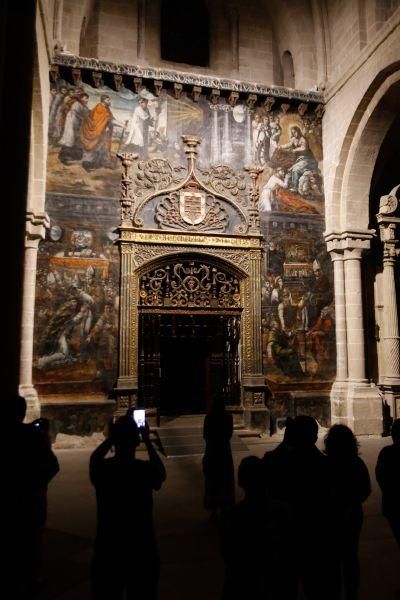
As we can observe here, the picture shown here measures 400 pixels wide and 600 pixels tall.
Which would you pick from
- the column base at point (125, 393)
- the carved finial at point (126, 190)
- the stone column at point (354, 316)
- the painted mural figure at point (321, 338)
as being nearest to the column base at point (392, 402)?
the stone column at point (354, 316)

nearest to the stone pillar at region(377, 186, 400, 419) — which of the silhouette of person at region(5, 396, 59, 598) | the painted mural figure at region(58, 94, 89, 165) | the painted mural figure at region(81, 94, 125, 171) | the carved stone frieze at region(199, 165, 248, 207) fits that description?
the carved stone frieze at region(199, 165, 248, 207)

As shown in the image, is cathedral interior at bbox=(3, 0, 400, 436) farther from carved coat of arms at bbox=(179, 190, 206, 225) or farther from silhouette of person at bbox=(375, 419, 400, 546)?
silhouette of person at bbox=(375, 419, 400, 546)

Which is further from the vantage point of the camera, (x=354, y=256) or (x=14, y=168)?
(x=354, y=256)

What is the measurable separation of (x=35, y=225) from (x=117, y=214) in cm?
180

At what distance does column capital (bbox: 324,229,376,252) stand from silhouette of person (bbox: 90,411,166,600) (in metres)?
9.41

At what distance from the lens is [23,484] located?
2938mm

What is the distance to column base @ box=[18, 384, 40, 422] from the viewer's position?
8.96 metres

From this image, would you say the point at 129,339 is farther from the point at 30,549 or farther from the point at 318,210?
the point at 30,549

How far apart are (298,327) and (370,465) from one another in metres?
3.95

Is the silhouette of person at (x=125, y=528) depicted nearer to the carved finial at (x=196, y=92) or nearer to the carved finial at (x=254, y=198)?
the carved finial at (x=254, y=198)

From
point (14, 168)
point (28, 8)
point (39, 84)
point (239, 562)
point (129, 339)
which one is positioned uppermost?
point (39, 84)

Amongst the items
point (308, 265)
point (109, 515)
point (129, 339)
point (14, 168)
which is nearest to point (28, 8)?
point (14, 168)

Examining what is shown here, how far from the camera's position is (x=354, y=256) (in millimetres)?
11102

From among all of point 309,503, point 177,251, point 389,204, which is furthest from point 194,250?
point 309,503
